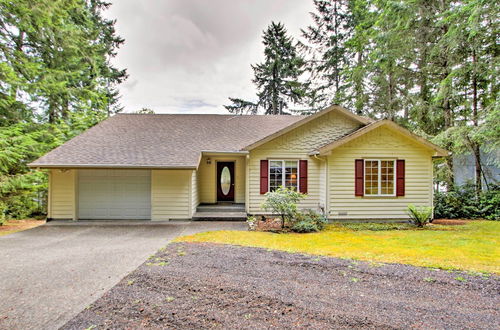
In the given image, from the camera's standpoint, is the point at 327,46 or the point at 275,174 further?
the point at 327,46

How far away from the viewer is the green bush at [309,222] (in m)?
7.97

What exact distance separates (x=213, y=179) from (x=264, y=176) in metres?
2.80

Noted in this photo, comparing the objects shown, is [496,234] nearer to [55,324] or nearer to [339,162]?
[339,162]

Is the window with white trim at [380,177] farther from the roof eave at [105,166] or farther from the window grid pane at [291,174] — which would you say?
the roof eave at [105,166]

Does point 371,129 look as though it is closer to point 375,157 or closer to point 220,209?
point 375,157

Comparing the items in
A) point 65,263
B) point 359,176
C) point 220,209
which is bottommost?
point 65,263

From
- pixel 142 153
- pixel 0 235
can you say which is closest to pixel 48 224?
pixel 0 235

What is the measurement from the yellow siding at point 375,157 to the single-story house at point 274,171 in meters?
0.04

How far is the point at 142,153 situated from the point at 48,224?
4.11 m

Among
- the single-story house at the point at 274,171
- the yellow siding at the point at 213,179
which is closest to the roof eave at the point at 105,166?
the single-story house at the point at 274,171

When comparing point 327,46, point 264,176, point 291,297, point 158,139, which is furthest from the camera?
point 327,46

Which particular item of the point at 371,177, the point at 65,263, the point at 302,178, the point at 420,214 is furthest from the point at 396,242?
the point at 65,263

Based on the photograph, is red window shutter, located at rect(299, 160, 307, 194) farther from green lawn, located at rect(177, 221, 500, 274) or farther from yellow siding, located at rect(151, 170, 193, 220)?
yellow siding, located at rect(151, 170, 193, 220)

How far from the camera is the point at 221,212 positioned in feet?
33.4
